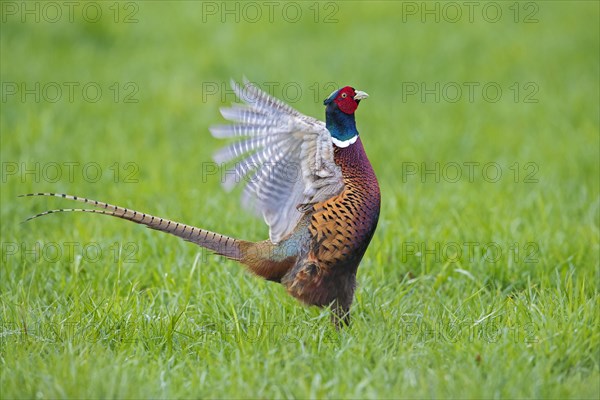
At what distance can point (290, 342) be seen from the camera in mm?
3299

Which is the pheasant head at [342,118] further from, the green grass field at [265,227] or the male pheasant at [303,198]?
the green grass field at [265,227]

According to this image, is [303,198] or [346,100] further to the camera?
[303,198]

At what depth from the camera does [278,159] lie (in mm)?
3656

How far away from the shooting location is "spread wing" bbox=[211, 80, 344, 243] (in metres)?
3.58

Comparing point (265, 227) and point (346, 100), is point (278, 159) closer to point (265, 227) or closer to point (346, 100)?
point (346, 100)

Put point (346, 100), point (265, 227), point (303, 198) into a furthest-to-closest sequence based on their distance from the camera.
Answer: point (265, 227) < point (303, 198) < point (346, 100)

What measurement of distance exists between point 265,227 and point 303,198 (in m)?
1.30

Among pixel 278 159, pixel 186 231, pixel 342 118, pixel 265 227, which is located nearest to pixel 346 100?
pixel 342 118

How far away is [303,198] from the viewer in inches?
144

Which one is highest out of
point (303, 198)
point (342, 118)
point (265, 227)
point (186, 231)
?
point (342, 118)

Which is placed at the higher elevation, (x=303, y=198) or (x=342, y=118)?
(x=342, y=118)

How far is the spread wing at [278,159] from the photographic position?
11.8ft

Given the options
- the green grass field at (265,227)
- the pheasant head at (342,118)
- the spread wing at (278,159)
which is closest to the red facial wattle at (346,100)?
the pheasant head at (342,118)

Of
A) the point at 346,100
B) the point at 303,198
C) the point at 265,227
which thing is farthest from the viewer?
the point at 265,227
